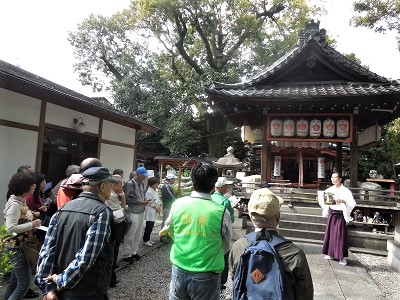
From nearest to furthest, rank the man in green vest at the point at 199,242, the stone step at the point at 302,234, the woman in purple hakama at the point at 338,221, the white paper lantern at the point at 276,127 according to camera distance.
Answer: the man in green vest at the point at 199,242, the woman in purple hakama at the point at 338,221, the stone step at the point at 302,234, the white paper lantern at the point at 276,127

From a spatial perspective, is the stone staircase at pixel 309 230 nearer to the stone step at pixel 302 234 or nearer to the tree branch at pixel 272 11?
the stone step at pixel 302 234

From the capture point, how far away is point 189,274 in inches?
106

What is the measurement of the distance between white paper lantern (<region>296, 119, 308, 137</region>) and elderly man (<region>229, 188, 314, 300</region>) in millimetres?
8091

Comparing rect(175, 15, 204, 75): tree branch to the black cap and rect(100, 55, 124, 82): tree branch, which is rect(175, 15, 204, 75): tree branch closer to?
rect(100, 55, 124, 82): tree branch

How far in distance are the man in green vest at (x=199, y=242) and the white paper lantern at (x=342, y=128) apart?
7.96 metres

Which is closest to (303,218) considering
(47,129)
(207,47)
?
(47,129)

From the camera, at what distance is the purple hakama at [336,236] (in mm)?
7324

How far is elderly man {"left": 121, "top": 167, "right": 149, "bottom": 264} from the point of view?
6434 millimetres

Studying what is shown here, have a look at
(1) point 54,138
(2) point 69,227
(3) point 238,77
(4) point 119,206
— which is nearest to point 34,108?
(1) point 54,138

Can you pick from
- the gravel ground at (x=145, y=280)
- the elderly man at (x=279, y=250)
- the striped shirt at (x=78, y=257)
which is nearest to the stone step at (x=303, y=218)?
the gravel ground at (x=145, y=280)

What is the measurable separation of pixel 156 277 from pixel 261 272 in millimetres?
4116

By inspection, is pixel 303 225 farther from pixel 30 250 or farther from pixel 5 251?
pixel 5 251

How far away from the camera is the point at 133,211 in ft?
21.2

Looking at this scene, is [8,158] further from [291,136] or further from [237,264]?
[291,136]
